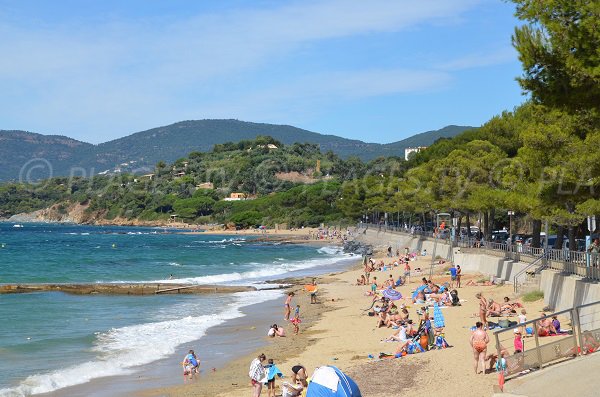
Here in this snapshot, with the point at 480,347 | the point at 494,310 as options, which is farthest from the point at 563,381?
the point at 494,310

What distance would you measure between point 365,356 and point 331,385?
11544 millimetres

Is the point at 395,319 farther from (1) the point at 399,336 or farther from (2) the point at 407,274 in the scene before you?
(2) the point at 407,274

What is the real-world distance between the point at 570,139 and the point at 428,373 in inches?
357

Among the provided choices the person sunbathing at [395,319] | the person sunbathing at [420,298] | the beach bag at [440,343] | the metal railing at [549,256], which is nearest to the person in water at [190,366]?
the beach bag at [440,343]

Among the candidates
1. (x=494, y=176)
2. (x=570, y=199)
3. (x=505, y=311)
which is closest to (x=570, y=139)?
(x=570, y=199)

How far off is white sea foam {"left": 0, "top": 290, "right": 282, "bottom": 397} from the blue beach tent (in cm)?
1177

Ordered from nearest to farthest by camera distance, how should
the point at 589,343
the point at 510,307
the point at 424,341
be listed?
1. the point at 589,343
2. the point at 424,341
3. the point at 510,307

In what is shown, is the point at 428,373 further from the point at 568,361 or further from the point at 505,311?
the point at 505,311

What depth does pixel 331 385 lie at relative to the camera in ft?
25.5

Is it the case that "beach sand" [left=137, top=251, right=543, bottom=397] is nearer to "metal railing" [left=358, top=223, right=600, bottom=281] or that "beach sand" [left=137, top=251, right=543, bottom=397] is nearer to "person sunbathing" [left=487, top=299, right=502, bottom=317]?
"person sunbathing" [left=487, top=299, right=502, bottom=317]

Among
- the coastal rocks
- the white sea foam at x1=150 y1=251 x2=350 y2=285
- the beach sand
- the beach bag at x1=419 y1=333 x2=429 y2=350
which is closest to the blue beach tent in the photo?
the beach sand

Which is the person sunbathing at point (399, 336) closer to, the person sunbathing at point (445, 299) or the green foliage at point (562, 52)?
the person sunbathing at point (445, 299)

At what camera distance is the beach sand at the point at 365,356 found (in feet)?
45.8

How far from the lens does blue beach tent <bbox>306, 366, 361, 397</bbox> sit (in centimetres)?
775
